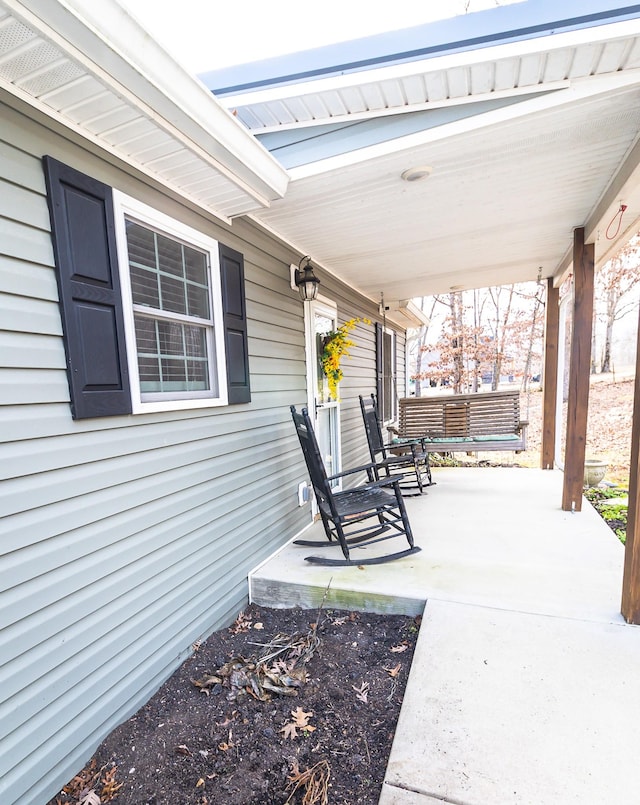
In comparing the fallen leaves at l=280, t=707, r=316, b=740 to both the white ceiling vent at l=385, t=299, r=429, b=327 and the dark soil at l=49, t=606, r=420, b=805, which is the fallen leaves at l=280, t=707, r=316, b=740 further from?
the white ceiling vent at l=385, t=299, r=429, b=327

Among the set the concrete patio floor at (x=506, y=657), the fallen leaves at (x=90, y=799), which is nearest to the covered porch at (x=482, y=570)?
the concrete patio floor at (x=506, y=657)

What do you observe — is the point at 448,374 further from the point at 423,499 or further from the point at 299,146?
the point at 299,146

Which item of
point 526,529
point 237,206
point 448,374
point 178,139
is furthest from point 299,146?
point 448,374

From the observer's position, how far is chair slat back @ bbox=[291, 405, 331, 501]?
8.05ft

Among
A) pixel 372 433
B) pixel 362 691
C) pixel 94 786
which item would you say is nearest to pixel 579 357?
pixel 372 433

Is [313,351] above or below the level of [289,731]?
above

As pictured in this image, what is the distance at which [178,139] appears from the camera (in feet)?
5.19

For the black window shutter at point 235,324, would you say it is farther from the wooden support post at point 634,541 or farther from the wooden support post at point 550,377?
the wooden support post at point 550,377

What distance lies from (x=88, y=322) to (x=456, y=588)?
226cm

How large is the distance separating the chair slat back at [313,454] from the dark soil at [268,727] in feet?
2.61

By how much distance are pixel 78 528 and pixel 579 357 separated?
352cm

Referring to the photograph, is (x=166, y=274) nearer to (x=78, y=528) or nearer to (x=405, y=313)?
(x=78, y=528)

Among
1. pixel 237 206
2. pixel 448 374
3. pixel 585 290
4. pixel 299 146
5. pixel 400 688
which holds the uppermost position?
pixel 299 146

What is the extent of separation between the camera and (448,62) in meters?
1.68
